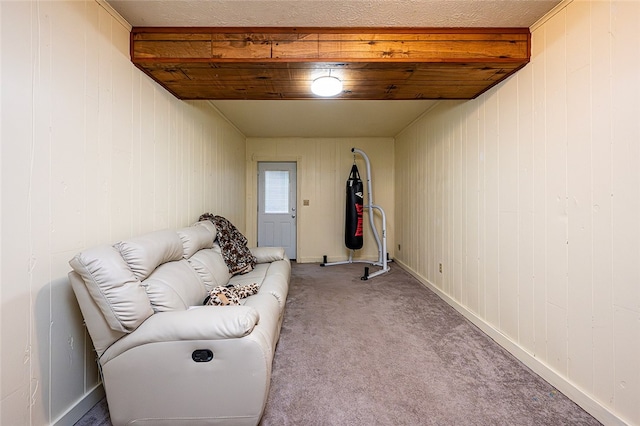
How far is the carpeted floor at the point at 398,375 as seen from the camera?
4.39 ft

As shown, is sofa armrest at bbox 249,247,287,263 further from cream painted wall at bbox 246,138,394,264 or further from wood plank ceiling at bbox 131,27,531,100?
wood plank ceiling at bbox 131,27,531,100

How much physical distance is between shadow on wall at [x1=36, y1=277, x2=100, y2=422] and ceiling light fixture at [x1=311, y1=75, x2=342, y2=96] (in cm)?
196

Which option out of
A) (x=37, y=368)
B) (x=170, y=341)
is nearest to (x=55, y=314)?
(x=37, y=368)

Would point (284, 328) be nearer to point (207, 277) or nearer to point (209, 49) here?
point (207, 277)

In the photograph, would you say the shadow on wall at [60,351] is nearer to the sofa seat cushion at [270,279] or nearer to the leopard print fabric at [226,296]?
the leopard print fabric at [226,296]

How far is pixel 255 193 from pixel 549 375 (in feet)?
14.5

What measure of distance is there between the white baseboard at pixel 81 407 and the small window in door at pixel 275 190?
364cm

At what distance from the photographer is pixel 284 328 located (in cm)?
224

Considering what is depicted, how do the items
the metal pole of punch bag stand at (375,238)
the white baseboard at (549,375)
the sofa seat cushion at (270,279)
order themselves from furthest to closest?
the metal pole of punch bag stand at (375,238), the sofa seat cushion at (270,279), the white baseboard at (549,375)

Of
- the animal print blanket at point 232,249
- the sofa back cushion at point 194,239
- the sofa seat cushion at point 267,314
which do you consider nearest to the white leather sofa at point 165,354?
the sofa seat cushion at point 267,314

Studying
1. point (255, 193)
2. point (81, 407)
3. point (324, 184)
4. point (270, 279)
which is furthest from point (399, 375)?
point (255, 193)

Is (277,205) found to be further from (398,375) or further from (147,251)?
(398,375)

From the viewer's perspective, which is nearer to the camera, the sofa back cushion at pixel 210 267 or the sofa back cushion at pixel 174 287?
the sofa back cushion at pixel 174 287

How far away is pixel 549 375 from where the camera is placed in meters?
1.58
